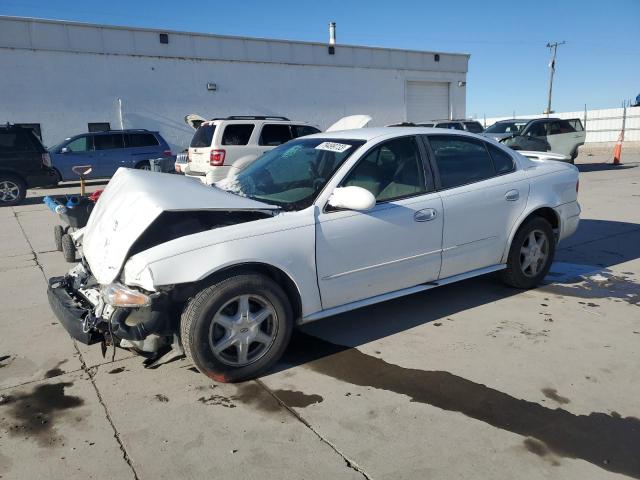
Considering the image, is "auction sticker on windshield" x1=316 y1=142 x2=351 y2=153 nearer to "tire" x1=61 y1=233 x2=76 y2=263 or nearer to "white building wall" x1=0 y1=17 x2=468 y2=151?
"tire" x1=61 y1=233 x2=76 y2=263

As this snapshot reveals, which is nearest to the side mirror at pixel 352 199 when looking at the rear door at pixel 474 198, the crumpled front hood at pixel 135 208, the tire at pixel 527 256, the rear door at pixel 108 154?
the crumpled front hood at pixel 135 208

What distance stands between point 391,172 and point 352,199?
769 mm

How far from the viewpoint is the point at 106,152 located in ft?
51.7

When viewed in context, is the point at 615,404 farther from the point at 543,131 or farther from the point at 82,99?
the point at 82,99

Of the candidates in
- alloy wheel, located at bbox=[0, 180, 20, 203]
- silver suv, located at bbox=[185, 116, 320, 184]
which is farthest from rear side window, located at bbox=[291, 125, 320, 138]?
alloy wheel, located at bbox=[0, 180, 20, 203]

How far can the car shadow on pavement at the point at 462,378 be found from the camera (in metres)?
2.67

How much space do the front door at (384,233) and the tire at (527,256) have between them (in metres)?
1.05

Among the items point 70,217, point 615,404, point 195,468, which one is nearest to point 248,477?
point 195,468

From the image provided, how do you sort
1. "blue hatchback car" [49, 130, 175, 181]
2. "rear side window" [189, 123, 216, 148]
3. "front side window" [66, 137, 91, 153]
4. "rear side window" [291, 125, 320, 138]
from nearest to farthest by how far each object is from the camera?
"rear side window" [189, 123, 216, 148] → "rear side window" [291, 125, 320, 138] → "blue hatchback car" [49, 130, 175, 181] → "front side window" [66, 137, 91, 153]

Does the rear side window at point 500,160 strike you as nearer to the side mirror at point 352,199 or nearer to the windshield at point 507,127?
the side mirror at point 352,199

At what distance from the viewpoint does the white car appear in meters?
3.20

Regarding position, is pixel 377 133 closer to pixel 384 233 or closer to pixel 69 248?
pixel 384 233

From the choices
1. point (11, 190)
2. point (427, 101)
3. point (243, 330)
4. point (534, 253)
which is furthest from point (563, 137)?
point (243, 330)

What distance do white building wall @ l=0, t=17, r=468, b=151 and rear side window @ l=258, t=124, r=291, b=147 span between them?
10493 millimetres
